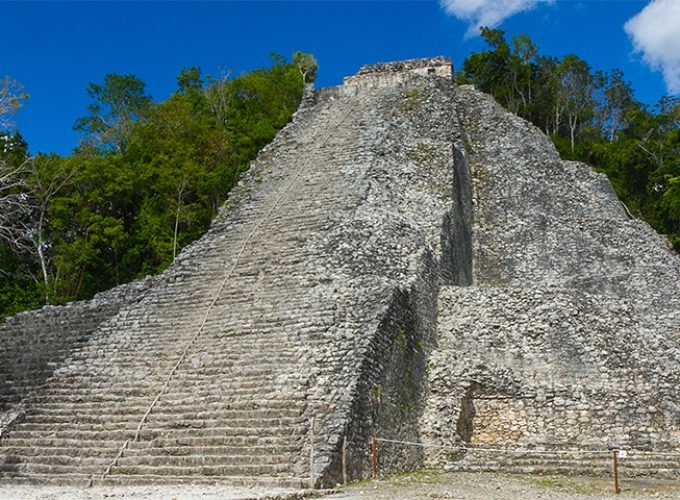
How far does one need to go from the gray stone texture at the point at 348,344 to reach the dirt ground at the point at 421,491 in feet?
1.24

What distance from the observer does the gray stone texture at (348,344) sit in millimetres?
8906

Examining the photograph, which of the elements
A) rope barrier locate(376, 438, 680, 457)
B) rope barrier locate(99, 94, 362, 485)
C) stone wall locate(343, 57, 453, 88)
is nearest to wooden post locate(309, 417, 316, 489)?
rope barrier locate(376, 438, 680, 457)

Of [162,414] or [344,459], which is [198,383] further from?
[344,459]

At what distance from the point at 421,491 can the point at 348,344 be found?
2.69 meters

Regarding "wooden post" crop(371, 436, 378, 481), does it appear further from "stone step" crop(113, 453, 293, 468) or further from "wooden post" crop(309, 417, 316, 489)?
"stone step" crop(113, 453, 293, 468)

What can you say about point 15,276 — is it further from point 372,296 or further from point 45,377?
point 372,296

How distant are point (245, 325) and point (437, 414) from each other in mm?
3166

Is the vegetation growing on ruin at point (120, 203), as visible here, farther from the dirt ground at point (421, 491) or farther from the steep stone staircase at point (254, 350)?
the dirt ground at point (421, 491)

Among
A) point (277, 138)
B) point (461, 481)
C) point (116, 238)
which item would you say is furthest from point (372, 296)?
point (116, 238)

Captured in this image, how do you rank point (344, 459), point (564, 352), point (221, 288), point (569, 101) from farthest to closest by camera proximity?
point (569, 101) < point (221, 288) < point (564, 352) < point (344, 459)


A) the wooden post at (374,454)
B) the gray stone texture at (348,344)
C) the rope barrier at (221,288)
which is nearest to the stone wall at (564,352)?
the gray stone texture at (348,344)

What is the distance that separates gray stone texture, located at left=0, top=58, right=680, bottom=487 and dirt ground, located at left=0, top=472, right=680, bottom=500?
377mm

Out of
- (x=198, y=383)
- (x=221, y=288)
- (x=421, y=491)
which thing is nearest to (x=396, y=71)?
(x=221, y=288)

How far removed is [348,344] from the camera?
9766mm
